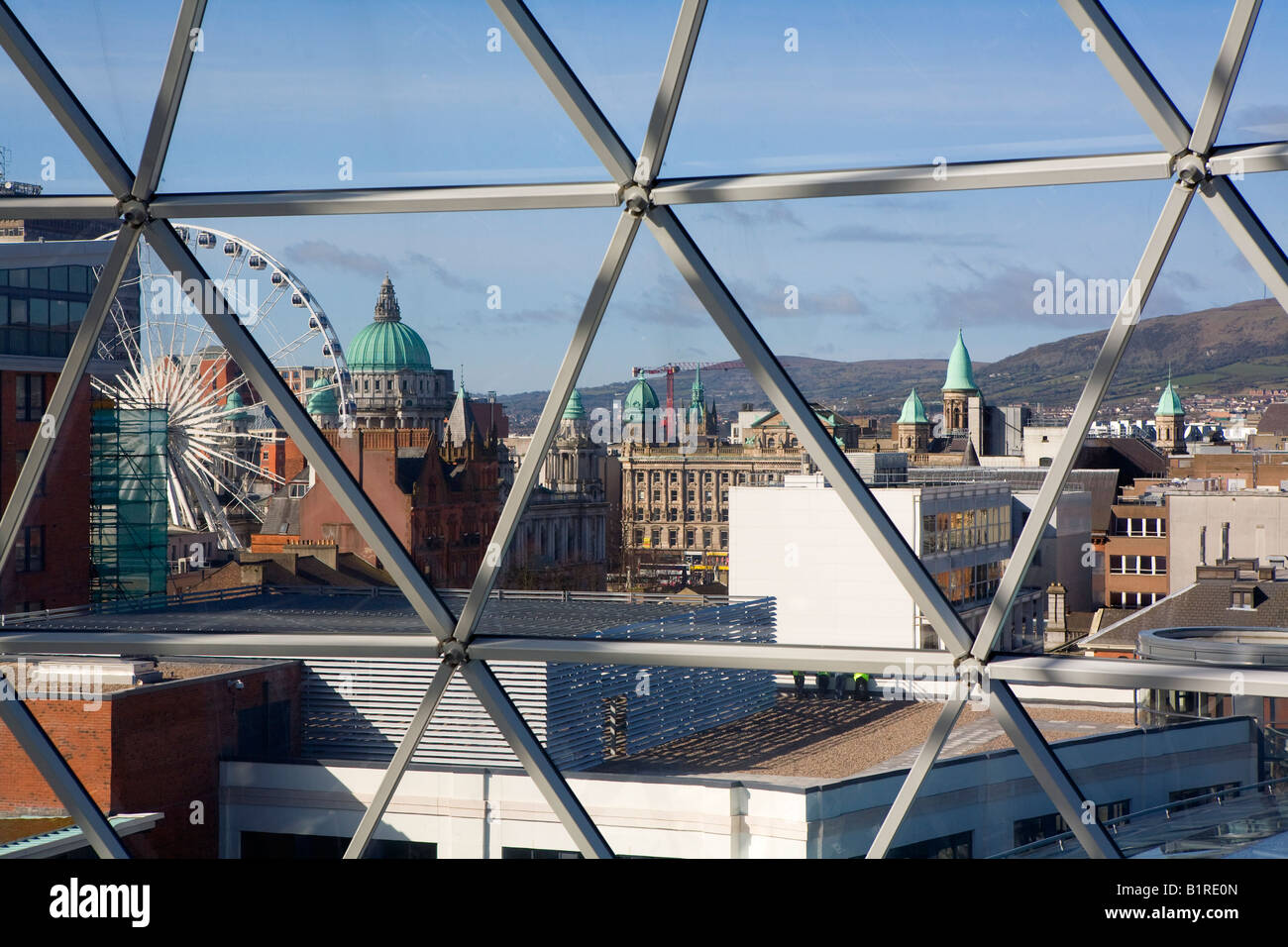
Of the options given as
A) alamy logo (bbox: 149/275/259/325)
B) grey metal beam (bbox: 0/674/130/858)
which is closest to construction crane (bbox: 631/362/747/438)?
alamy logo (bbox: 149/275/259/325)

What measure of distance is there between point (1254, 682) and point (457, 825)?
9.87ft

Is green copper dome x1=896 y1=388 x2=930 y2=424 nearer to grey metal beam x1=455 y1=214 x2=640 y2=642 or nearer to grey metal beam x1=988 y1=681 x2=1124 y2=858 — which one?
grey metal beam x1=988 y1=681 x2=1124 y2=858

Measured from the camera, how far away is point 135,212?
15.3 ft

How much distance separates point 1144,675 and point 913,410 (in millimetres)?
1194

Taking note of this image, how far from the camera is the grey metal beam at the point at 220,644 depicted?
461 cm

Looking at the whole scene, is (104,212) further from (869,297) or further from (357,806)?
(869,297)

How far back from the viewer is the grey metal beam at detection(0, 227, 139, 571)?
467 cm

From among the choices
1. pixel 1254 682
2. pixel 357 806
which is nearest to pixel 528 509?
pixel 357 806

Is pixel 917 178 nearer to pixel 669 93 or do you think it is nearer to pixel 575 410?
pixel 669 93

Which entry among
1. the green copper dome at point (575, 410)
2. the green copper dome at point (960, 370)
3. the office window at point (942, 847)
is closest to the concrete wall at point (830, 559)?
the green copper dome at point (960, 370)

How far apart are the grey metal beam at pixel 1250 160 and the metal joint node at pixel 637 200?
72.3 inches

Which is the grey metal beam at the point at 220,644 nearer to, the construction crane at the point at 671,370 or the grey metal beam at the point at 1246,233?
the construction crane at the point at 671,370

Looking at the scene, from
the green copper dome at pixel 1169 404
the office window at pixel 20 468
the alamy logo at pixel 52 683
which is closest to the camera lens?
the green copper dome at pixel 1169 404
